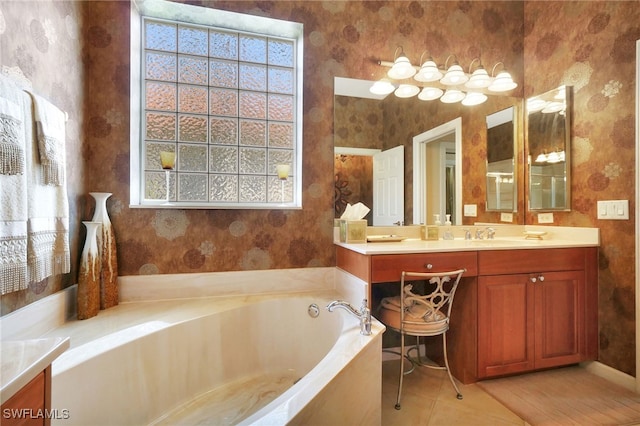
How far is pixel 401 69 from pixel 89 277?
2263mm

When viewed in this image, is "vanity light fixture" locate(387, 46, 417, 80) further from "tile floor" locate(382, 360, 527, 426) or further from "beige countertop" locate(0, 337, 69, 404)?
"beige countertop" locate(0, 337, 69, 404)

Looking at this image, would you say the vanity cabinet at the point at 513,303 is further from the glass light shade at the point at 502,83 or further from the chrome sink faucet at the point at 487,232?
the glass light shade at the point at 502,83

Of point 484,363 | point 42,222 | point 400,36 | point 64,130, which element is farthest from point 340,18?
point 484,363

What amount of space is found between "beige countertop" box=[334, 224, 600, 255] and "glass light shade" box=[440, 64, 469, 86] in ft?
3.51

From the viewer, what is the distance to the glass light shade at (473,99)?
2.34 m

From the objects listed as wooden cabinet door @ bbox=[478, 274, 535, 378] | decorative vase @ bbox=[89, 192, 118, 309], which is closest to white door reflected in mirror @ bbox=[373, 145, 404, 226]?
wooden cabinet door @ bbox=[478, 274, 535, 378]

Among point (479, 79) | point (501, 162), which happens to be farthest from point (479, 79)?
point (501, 162)

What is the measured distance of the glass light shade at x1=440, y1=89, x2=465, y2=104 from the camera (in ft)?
7.54

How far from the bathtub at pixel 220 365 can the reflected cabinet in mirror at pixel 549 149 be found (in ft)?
5.75

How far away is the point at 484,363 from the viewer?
1.78 meters

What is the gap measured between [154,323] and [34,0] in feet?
5.04

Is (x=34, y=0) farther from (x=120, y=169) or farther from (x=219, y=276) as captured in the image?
(x=219, y=276)

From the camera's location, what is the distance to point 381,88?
7.09ft

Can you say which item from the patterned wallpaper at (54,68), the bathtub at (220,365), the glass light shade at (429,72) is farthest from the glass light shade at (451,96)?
the patterned wallpaper at (54,68)
